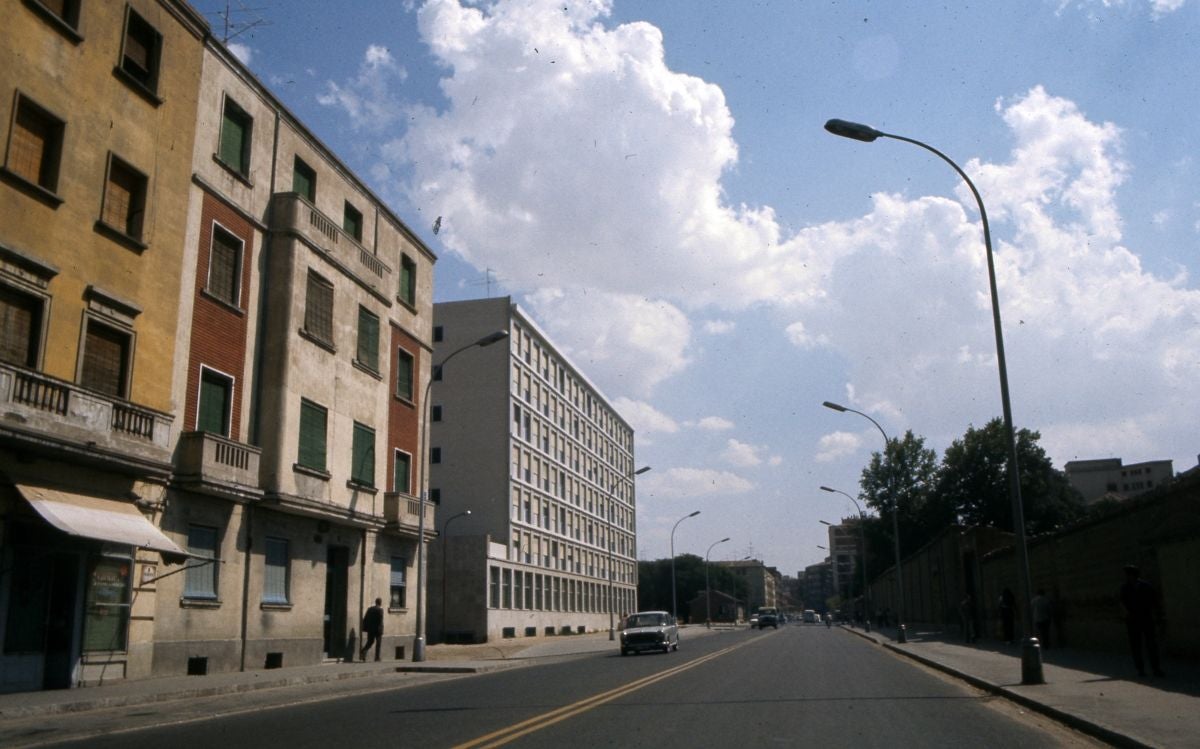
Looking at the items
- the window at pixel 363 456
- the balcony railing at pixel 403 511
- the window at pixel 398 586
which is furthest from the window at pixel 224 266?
the window at pixel 398 586

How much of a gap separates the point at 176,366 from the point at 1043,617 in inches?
889

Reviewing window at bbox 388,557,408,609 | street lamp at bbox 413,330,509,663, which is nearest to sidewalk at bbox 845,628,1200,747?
street lamp at bbox 413,330,509,663

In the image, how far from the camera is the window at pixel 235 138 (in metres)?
23.4

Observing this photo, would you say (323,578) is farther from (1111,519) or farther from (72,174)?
(1111,519)

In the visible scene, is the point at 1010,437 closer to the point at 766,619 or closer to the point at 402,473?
the point at 402,473

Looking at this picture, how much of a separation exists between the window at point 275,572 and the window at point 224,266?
20.7 feet

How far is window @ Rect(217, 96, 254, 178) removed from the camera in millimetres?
23375

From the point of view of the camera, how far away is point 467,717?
489 inches

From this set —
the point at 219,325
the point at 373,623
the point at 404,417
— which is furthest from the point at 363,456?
the point at 219,325

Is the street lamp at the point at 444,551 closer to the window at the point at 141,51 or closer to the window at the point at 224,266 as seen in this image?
the window at the point at 224,266

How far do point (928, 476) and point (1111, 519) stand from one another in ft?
220

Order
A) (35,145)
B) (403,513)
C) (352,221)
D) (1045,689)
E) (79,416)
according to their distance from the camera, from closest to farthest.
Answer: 1. (1045,689)
2. (79,416)
3. (35,145)
4. (352,221)
5. (403,513)

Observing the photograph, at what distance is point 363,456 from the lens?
2920 cm

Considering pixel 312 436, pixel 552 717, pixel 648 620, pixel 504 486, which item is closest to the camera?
pixel 552 717
